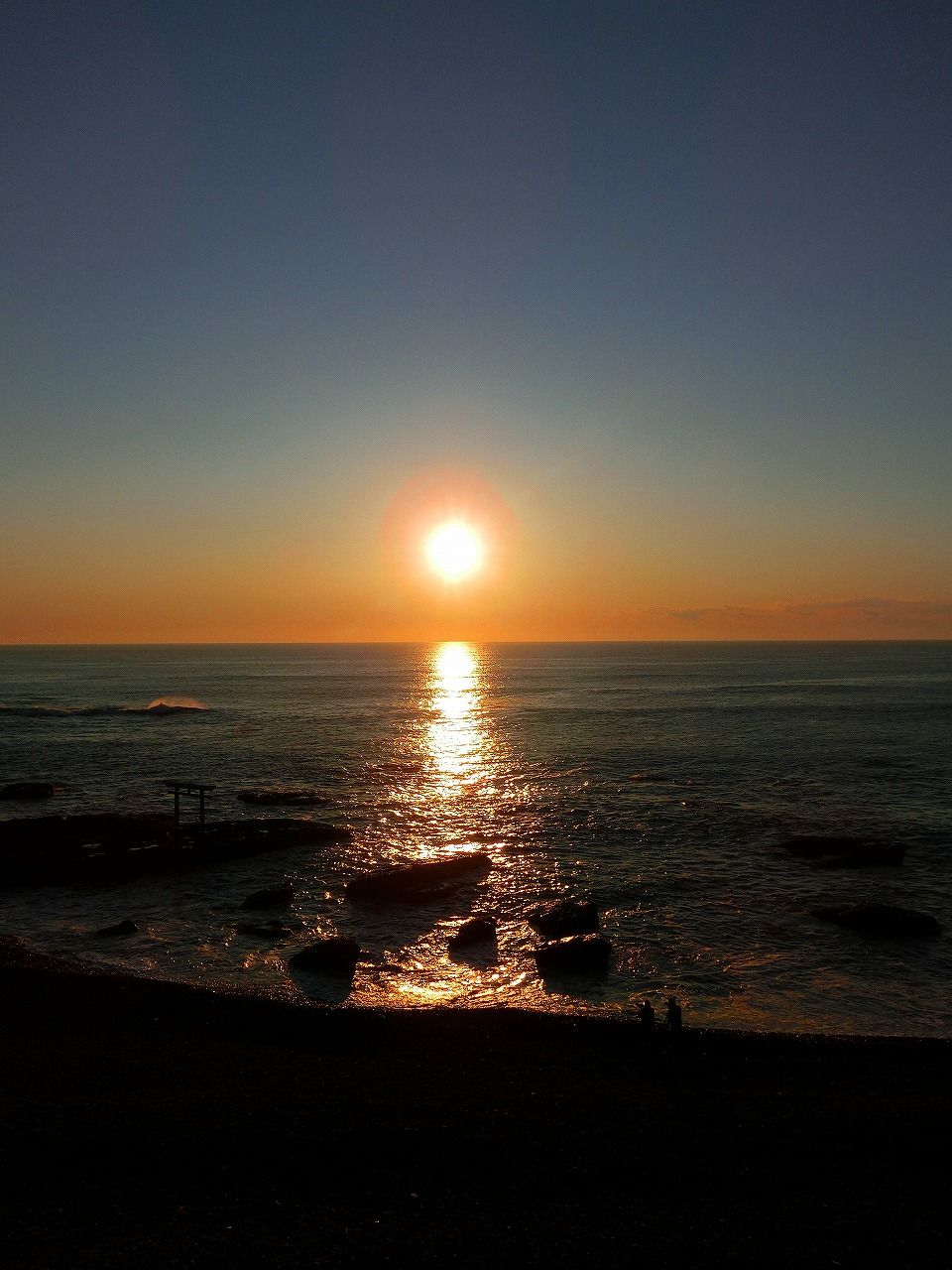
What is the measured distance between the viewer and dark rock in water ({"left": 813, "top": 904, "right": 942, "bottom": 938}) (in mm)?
24797

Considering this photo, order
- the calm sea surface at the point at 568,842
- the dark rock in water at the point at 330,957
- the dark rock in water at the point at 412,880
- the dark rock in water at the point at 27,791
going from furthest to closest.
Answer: the dark rock in water at the point at 27,791 < the dark rock in water at the point at 412,880 < the dark rock in water at the point at 330,957 < the calm sea surface at the point at 568,842

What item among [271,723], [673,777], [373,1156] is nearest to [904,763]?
[673,777]

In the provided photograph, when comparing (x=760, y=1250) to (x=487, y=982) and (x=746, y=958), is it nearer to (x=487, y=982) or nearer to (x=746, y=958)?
(x=487, y=982)

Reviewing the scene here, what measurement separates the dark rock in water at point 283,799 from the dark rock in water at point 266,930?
20345 millimetres

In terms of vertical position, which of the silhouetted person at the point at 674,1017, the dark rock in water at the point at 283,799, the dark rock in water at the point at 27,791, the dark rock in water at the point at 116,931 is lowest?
the dark rock in water at the point at 283,799

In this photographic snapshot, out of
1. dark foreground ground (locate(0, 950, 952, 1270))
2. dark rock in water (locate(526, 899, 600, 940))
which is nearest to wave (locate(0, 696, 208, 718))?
dark rock in water (locate(526, 899, 600, 940))

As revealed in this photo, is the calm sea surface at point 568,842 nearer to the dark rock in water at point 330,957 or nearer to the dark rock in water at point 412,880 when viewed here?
the dark rock in water at point 330,957

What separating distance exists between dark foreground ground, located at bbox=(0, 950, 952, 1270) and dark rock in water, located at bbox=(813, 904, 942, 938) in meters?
8.88

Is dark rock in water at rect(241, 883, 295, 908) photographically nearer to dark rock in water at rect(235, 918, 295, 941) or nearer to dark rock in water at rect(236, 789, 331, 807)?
dark rock in water at rect(235, 918, 295, 941)

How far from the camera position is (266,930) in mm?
25578

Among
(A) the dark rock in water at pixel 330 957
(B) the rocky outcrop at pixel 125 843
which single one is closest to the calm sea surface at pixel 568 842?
(A) the dark rock in water at pixel 330 957

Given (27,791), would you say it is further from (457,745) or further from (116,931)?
(457,745)

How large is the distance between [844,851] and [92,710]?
94.9m

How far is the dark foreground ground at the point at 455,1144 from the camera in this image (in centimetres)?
993
